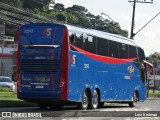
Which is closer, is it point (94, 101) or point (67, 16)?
point (94, 101)

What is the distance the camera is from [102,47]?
25844mm

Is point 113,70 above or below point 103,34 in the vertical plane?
below

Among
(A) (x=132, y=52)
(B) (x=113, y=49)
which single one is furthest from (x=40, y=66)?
(A) (x=132, y=52)

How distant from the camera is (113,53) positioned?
89.2 feet

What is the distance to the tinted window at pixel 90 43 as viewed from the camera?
23.9 meters

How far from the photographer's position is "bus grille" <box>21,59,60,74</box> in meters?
22.1

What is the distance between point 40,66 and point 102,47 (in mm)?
4725

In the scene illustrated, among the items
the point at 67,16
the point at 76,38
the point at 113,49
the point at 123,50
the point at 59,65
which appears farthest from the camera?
the point at 67,16

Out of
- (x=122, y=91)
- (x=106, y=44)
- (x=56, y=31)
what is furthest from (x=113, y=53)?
Answer: (x=56, y=31)

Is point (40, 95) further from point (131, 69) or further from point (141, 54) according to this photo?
point (141, 54)

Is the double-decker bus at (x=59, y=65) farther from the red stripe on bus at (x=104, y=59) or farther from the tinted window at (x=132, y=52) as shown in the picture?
the tinted window at (x=132, y=52)

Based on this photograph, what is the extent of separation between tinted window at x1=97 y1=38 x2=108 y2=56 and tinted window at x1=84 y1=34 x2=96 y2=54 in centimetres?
53

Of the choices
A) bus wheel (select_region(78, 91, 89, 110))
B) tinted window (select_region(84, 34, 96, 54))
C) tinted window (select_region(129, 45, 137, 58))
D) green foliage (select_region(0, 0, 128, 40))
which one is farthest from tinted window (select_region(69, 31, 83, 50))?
green foliage (select_region(0, 0, 128, 40))

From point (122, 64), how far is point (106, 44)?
277 cm
